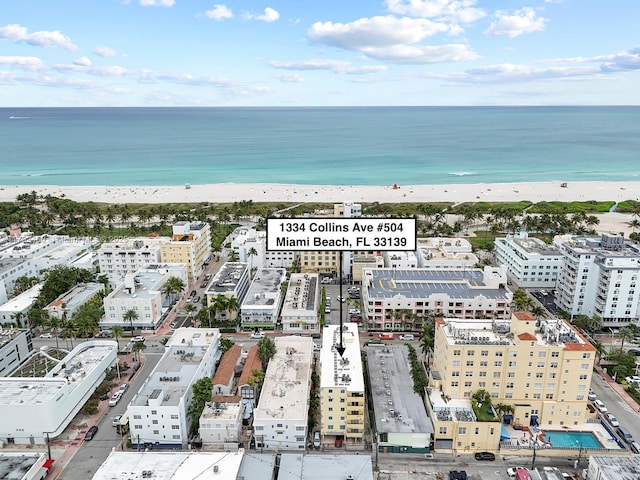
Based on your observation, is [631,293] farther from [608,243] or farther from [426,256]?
[426,256]

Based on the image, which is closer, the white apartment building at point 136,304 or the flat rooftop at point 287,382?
the flat rooftop at point 287,382

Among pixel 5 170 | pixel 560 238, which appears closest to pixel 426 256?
pixel 560 238

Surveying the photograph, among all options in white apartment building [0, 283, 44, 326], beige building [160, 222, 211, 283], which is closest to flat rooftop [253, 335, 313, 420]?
beige building [160, 222, 211, 283]

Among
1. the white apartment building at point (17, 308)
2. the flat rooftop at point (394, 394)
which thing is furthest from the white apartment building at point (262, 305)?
the white apartment building at point (17, 308)

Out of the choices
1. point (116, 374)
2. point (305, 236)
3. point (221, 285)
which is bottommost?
point (116, 374)

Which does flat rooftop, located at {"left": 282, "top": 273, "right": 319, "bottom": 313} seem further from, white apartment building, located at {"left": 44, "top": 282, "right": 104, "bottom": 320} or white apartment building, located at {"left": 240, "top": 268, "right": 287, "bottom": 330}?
white apartment building, located at {"left": 44, "top": 282, "right": 104, "bottom": 320}

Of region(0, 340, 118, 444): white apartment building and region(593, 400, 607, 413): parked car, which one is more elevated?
region(0, 340, 118, 444): white apartment building

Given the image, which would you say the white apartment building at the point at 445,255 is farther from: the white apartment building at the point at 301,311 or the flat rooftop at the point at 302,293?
the white apartment building at the point at 301,311
